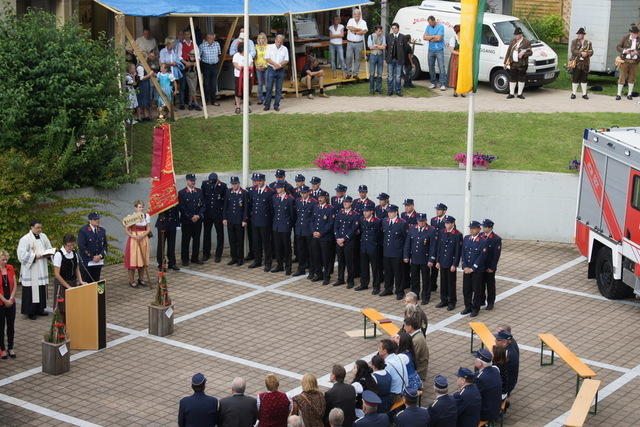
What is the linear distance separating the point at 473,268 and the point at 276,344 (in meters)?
3.67

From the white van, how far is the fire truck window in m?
10.7

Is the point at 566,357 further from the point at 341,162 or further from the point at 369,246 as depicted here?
the point at 341,162

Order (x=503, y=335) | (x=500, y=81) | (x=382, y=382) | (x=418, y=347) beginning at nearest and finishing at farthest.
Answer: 1. (x=382, y=382)
2. (x=503, y=335)
3. (x=418, y=347)
4. (x=500, y=81)

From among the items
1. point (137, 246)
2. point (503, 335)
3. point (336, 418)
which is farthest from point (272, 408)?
point (137, 246)

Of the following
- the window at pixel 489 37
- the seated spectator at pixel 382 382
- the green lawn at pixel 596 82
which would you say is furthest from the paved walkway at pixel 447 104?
the seated spectator at pixel 382 382

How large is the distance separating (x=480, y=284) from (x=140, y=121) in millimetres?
9812

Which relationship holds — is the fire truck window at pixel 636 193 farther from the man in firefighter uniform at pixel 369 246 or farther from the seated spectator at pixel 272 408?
the seated spectator at pixel 272 408

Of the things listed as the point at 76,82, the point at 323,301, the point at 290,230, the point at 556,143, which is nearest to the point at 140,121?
the point at 76,82

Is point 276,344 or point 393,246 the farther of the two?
point 393,246

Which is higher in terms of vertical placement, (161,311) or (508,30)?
(508,30)

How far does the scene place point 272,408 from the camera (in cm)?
1272

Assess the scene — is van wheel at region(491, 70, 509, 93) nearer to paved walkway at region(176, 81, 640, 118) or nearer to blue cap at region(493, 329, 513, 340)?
paved walkway at region(176, 81, 640, 118)

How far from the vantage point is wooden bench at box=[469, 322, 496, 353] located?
16.1 m

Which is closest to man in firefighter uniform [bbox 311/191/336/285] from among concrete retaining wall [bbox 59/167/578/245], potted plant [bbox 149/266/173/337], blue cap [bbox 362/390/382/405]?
→ concrete retaining wall [bbox 59/167/578/245]
